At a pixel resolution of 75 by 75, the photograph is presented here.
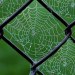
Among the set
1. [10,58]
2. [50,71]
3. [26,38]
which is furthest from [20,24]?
[10,58]

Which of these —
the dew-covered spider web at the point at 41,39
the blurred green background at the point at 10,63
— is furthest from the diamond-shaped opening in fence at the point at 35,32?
the blurred green background at the point at 10,63

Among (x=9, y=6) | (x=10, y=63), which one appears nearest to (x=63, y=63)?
(x=9, y=6)

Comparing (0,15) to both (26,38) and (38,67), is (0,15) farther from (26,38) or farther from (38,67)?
(38,67)

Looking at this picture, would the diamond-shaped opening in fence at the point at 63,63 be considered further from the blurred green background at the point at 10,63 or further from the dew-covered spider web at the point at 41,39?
Answer: the blurred green background at the point at 10,63

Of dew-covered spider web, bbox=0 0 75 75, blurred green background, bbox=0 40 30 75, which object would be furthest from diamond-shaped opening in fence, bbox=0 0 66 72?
blurred green background, bbox=0 40 30 75

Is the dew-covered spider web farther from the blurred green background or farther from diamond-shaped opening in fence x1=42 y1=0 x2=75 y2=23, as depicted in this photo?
the blurred green background

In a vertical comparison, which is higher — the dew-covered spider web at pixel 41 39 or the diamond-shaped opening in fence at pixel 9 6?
the diamond-shaped opening in fence at pixel 9 6

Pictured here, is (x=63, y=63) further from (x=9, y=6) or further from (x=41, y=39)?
(x=9, y=6)
